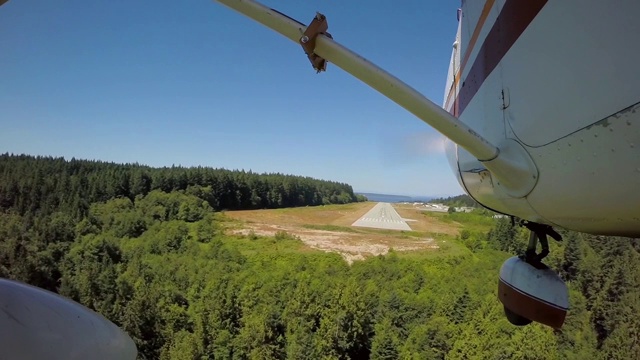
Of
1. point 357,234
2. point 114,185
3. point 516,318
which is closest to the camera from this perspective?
point 516,318

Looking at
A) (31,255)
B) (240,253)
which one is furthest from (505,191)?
(31,255)

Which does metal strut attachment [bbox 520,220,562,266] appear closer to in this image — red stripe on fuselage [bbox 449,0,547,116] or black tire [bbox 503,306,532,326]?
black tire [bbox 503,306,532,326]

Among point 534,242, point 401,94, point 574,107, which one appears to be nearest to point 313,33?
point 401,94

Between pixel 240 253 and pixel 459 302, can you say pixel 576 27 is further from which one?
pixel 240 253

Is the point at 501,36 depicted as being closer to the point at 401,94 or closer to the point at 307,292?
the point at 401,94

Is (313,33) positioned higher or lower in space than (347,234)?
higher

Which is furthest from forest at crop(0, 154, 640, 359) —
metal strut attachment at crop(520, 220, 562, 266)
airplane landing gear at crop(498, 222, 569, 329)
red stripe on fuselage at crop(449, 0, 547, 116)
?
red stripe on fuselage at crop(449, 0, 547, 116)

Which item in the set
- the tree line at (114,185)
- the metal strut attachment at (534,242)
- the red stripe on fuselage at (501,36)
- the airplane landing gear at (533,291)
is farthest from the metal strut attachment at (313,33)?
the tree line at (114,185)
